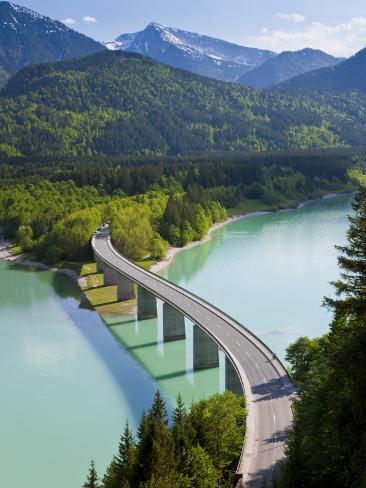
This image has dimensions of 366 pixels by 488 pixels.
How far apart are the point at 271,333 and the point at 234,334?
41.4 ft

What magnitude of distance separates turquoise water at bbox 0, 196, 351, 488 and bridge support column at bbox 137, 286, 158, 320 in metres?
0.98

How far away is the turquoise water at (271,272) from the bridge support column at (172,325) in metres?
7.86

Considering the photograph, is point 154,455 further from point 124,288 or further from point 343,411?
point 124,288

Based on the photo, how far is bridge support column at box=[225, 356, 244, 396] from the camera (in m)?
47.4

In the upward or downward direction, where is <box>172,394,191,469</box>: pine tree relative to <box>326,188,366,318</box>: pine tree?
downward

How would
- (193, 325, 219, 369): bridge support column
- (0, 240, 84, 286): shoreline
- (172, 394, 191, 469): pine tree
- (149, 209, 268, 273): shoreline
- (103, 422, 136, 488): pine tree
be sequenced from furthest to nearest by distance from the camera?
1. (149, 209, 268, 273): shoreline
2. (0, 240, 84, 286): shoreline
3. (193, 325, 219, 369): bridge support column
4. (172, 394, 191, 469): pine tree
5. (103, 422, 136, 488): pine tree

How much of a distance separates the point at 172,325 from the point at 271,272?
34.9 meters

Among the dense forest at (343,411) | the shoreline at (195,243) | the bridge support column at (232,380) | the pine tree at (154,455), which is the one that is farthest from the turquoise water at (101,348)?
the dense forest at (343,411)

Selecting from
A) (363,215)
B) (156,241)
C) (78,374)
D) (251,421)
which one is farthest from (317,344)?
(156,241)

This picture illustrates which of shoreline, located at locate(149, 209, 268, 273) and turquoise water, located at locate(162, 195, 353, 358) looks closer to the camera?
turquoise water, located at locate(162, 195, 353, 358)

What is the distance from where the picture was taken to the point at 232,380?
49.3 m

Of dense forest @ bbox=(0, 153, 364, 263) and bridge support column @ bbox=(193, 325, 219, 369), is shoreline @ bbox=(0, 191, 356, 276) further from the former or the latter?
bridge support column @ bbox=(193, 325, 219, 369)

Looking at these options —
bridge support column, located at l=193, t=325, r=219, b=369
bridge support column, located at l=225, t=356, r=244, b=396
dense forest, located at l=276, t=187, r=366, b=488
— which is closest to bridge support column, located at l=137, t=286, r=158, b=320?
bridge support column, located at l=193, t=325, r=219, b=369

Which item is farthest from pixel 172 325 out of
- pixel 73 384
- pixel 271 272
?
pixel 271 272
